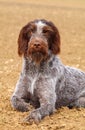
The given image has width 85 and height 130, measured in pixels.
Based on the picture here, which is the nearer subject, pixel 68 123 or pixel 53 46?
pixel 68 123

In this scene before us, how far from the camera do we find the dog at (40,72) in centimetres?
861

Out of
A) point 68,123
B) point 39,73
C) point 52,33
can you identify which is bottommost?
point 68,123

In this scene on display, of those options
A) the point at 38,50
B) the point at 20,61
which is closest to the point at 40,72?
the point at 38,50

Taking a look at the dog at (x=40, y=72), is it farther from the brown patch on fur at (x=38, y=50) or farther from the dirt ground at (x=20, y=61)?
the dirt ground at (x=20, y=61)

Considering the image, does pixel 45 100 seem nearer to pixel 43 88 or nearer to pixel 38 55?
pixel 43 88

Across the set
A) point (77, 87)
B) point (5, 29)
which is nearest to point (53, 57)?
point (77, 87)

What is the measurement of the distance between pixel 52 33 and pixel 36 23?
305mm

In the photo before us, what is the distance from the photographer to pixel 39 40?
8406 millimetres

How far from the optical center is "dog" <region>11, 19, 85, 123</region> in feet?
28.2

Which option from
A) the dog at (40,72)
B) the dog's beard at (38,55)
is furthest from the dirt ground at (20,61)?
the dog's beard at (38,55)

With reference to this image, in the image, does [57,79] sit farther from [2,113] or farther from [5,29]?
[5,29]

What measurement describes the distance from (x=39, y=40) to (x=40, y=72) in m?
0.77

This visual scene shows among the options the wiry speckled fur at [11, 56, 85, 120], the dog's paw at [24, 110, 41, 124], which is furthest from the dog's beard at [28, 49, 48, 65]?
the dog's paw at [24, 110, 41, 124]

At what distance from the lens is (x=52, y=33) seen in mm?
8820
